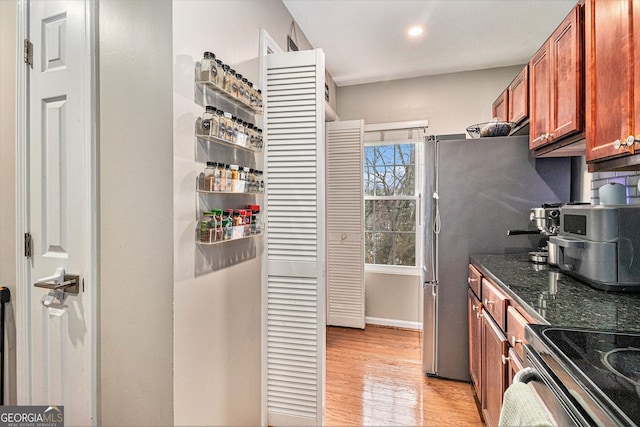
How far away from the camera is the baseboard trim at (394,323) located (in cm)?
344

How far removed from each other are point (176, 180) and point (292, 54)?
42.0 inches

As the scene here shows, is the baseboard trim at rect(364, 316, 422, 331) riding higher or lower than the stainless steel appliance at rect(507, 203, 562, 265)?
lower

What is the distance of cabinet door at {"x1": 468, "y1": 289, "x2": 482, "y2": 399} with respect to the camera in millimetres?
1941

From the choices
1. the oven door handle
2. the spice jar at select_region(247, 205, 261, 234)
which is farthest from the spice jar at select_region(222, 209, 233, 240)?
the oven door handle

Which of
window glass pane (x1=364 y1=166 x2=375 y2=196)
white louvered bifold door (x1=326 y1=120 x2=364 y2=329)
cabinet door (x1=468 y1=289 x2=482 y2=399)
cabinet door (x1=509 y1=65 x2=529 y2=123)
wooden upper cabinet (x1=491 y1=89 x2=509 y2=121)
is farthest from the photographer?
window glass pane (x1=364 y1=166 x2=375 y2=196)

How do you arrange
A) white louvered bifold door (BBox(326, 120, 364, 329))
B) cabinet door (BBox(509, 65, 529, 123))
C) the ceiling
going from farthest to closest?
white louvered bifold door (BBox(326, 120, 364, 329)), cabinet door (BBox(509, 65, 529, 123)), the ceiling

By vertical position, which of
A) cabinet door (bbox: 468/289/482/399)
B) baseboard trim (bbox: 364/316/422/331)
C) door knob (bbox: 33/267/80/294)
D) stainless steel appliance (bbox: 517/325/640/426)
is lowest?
baseboard trim (bbox: 364/316/422/331)

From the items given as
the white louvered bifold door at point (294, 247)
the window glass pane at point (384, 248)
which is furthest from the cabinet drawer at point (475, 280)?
the window glass pane at point (384, 248)

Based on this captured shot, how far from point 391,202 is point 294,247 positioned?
6.60ft

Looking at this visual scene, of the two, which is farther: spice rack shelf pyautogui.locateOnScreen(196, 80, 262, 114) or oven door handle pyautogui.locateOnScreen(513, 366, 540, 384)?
spice rack shelf pyautogui.locateOnScreen(196, 80, 262, 114)

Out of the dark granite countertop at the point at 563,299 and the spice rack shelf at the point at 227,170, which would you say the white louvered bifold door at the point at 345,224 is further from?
the spice rack shelf at the point at 227,170

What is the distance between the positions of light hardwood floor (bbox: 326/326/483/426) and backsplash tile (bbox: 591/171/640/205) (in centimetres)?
153

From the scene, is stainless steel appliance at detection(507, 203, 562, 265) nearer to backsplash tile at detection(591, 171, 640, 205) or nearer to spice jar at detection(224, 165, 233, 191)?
backsplash tile at detection(591, 171, 640, 205)

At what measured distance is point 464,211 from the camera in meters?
2.35
